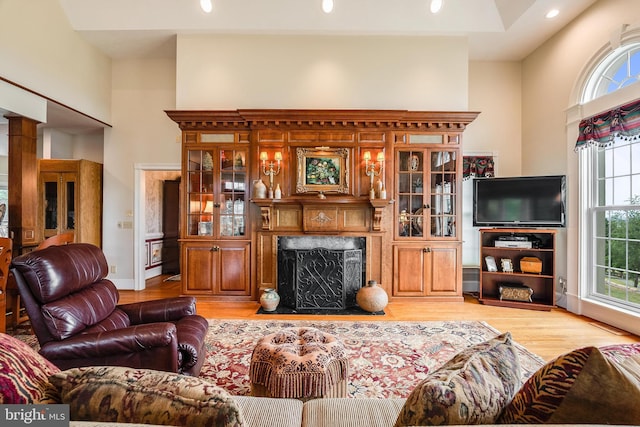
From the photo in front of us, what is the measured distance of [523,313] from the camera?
3.96m

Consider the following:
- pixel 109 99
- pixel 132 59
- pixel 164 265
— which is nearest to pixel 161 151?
pixel 109 99

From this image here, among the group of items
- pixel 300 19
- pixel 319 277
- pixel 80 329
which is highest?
pixel 300 19

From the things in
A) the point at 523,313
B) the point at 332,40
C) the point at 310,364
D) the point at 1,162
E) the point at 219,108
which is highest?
the point at 332,40

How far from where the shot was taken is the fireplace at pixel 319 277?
13.2 ft

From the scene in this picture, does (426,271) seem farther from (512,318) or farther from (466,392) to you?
(466,392)

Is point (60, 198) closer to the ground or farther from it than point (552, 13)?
closer to the ground

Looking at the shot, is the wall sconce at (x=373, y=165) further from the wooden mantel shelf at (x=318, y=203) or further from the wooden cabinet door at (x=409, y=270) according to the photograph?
the wooden cabinet door at (x=409, y=270)

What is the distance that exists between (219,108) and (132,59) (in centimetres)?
208

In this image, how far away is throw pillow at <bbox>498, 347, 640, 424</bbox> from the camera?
687mm

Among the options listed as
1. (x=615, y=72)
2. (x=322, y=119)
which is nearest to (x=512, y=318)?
(x=615, y=72)

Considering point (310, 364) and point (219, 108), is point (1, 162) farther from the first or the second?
point (310, 364)

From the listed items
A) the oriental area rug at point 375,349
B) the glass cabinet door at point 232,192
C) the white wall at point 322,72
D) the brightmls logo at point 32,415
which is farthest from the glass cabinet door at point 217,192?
the brightmls logo at point 32,415

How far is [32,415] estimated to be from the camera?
68cm

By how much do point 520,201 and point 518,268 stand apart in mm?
1026
